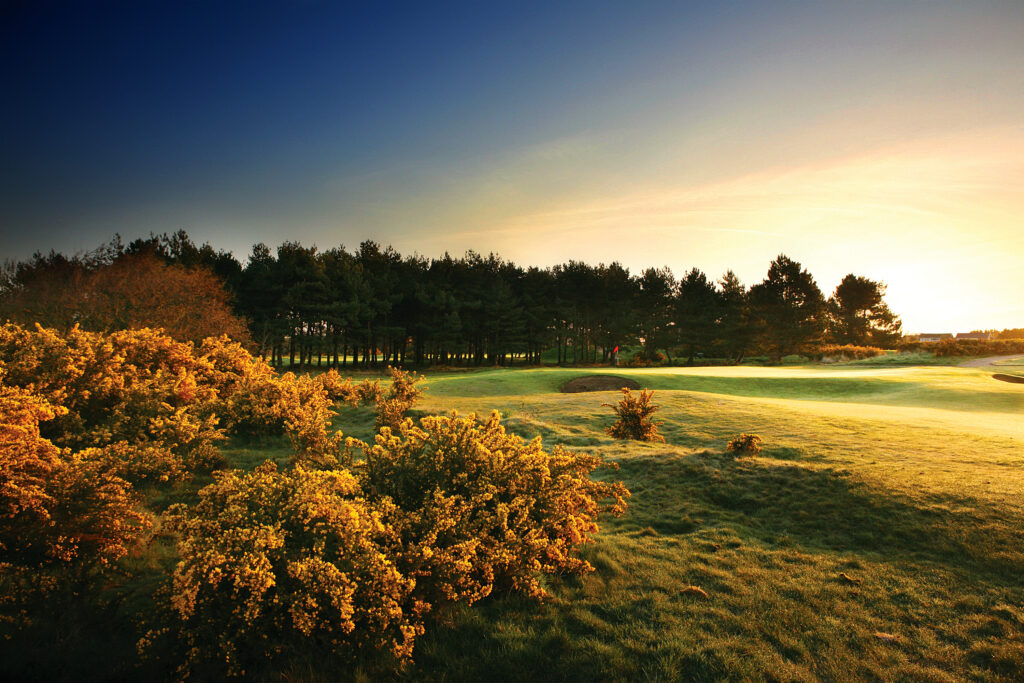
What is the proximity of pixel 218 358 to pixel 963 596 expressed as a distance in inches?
669

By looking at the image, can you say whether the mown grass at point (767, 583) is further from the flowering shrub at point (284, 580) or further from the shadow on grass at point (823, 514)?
the flowering shrub at point (284, 580)

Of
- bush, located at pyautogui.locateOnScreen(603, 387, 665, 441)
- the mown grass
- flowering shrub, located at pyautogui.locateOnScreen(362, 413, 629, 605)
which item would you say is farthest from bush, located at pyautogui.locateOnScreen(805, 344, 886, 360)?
flowering shrub, located at pyautogui.locateOnScreen(362, 413, 629, 605)

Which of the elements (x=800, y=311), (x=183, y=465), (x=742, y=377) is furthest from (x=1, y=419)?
(x=800, y=311)

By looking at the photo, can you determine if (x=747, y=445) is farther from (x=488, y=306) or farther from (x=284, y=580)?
(x=488, y=306)

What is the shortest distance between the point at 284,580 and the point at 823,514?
7002mm

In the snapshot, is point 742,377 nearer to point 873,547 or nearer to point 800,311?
point 873,547

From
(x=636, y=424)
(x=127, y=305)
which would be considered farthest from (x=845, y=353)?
(x=127, y=305)

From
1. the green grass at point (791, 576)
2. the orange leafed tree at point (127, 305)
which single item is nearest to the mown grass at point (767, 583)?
the green grass at point (791, 576)

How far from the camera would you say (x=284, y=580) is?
3.56 m

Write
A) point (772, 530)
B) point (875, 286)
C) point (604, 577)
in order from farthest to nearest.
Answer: point (875, 286) < point (772, 530) < point (604, 577)

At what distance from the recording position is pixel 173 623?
135 inches

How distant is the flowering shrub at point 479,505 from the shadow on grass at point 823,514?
1949mm

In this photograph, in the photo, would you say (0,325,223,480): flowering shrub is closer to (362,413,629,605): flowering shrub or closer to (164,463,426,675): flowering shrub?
(164,463,426,675): flowering shrub

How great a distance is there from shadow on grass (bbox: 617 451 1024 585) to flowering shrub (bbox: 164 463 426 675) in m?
4.21
